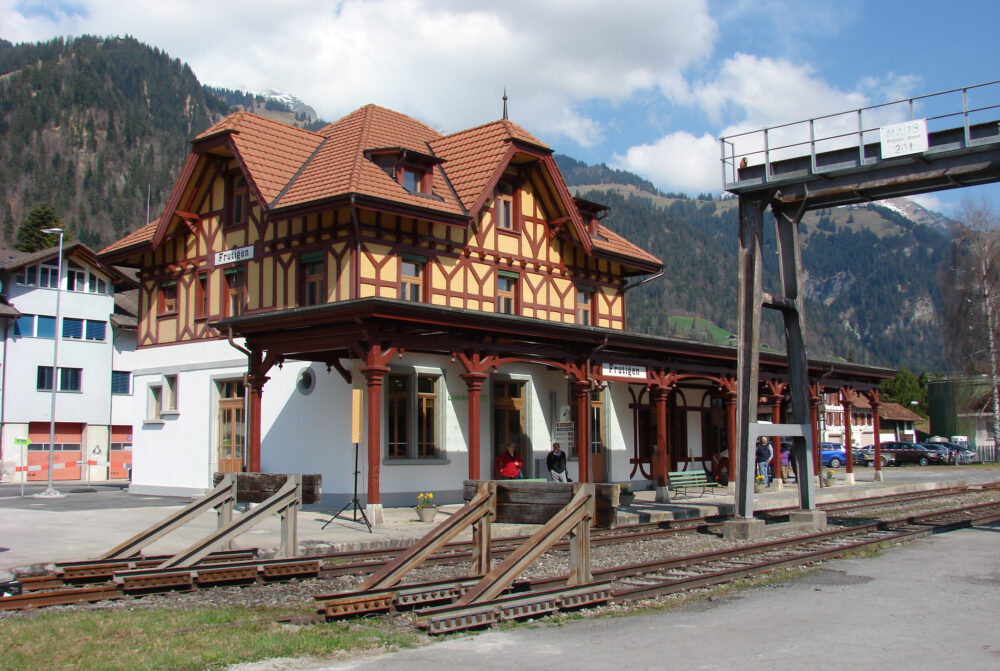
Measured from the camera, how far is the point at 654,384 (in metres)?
24.1

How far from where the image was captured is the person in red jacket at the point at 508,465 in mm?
19406

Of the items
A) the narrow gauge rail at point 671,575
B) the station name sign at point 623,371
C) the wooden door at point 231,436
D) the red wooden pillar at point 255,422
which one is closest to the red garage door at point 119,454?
the wooden door at point 231,436

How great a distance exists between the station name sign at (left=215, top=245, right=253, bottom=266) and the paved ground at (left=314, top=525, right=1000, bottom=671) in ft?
56.5

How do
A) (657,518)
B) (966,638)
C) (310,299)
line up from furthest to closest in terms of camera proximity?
1. (310,299)
2. (657,518)
3. (966,638)

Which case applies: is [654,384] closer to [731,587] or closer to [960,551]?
[960,551]

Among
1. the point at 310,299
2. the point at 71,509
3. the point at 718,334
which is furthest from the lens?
the point at 718,334

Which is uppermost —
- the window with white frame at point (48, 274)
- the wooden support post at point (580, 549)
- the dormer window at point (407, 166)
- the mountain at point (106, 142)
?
the mountain at point (106, 142)

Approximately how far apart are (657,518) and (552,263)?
8.92 meters

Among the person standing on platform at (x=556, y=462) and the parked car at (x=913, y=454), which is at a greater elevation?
the person standing on platform at (x=556, y=462)

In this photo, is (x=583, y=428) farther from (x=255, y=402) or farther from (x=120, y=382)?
(x=120, y=382)

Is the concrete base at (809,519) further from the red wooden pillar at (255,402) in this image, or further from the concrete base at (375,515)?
the red wooden pillar at (255,402)

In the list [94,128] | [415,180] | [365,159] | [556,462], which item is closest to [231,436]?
[365,159]

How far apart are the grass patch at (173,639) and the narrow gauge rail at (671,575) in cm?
48

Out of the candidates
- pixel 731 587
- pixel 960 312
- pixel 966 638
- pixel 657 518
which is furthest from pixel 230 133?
pixel 960 312
